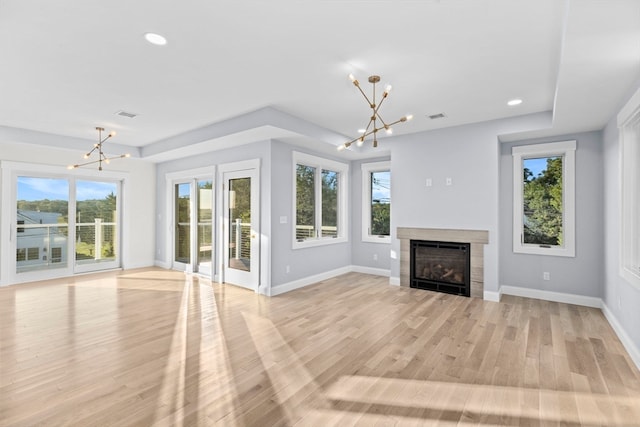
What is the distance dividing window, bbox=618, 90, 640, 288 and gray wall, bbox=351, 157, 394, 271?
3.70 metres

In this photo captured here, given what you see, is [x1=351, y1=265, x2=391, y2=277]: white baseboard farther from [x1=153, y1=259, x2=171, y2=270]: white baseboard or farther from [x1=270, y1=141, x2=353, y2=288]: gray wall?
[x1=153, y1=259, x2=171, y2=270]: white baseboard

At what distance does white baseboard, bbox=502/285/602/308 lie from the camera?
14.4 ft

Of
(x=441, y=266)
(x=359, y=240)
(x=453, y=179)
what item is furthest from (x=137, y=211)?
(x=453, y=179)

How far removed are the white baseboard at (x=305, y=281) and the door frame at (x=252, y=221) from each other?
0.29m

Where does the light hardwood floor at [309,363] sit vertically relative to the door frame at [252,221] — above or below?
below

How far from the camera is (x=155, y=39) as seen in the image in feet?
8.53

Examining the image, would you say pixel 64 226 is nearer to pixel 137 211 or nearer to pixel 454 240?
pixel 137 211

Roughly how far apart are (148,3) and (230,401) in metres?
2.89

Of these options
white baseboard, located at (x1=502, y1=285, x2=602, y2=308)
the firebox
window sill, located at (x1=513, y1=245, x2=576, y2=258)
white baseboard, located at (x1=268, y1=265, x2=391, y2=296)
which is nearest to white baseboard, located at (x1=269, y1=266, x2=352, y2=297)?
white baseboard, located at (x1=268, y1=265, x2=391, y2=296)

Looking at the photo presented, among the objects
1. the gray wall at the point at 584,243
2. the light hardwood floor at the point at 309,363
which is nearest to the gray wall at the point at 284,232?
the light hardwood floor at the point at 309,363

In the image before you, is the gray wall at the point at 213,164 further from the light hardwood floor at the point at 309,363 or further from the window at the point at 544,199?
the window at the point at 544,199

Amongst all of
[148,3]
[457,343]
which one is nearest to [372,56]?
[148,3]

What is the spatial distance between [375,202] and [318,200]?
1372 mm

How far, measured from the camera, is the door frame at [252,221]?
16.7 feet
